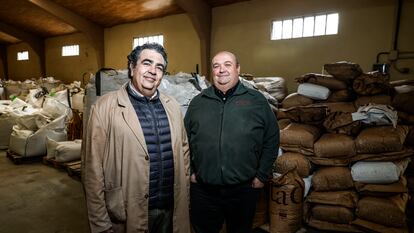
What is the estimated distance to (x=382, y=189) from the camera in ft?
8.14

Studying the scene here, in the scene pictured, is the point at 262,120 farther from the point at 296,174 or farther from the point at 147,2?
the point at 147,2

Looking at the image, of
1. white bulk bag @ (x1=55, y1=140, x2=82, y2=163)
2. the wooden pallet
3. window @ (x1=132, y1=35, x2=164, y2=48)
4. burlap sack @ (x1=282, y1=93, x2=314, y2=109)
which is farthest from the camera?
window @ (x1=132, y1=35, x2=164, y2=48)

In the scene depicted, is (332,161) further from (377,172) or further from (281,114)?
(281,114)

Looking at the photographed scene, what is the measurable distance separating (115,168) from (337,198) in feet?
7.29

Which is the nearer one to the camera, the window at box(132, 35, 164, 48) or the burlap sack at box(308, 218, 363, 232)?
the burlap sack at box(308, 218, 363, 232)

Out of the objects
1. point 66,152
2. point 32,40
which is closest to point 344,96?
point 66,152

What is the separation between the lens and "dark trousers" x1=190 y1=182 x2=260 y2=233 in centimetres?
180

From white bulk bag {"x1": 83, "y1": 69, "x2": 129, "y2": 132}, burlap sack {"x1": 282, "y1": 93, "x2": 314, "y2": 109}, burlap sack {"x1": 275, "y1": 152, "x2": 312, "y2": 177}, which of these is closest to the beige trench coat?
white bulk bag {"x1": 83, "y1": 69, "x2": 129, "y2": 132}

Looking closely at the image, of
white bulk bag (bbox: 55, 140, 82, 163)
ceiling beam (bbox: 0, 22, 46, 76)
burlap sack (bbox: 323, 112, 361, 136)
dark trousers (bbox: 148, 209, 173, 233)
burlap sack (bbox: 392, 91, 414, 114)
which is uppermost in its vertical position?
ceiling beam (bbox: 0, 22, 46, 76)

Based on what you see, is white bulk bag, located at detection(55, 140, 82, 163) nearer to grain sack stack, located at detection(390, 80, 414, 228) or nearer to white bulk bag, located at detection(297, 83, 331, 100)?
white bulk bag, located at detection(297, 83, 331, 100)

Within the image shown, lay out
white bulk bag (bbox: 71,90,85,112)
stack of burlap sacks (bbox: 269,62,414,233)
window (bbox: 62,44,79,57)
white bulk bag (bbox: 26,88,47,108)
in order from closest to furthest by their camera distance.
A: stack of burlap sacks (bbox: 269,62,414,233), white bulk bag (bbox: 71,90,85,112), white bulk bag (bbox: 26,88,47,108), window (bbox: 62,44,79,57)

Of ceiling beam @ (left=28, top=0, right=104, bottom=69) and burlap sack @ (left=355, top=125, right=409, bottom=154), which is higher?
ceiling beam @ (left=28, top=0, right=104, bottom=69)

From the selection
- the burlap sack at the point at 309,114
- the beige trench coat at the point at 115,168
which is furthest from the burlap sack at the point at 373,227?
the beige trench coat at the point at 115,168

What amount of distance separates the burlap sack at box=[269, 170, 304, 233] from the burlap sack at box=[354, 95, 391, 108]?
1230mm
